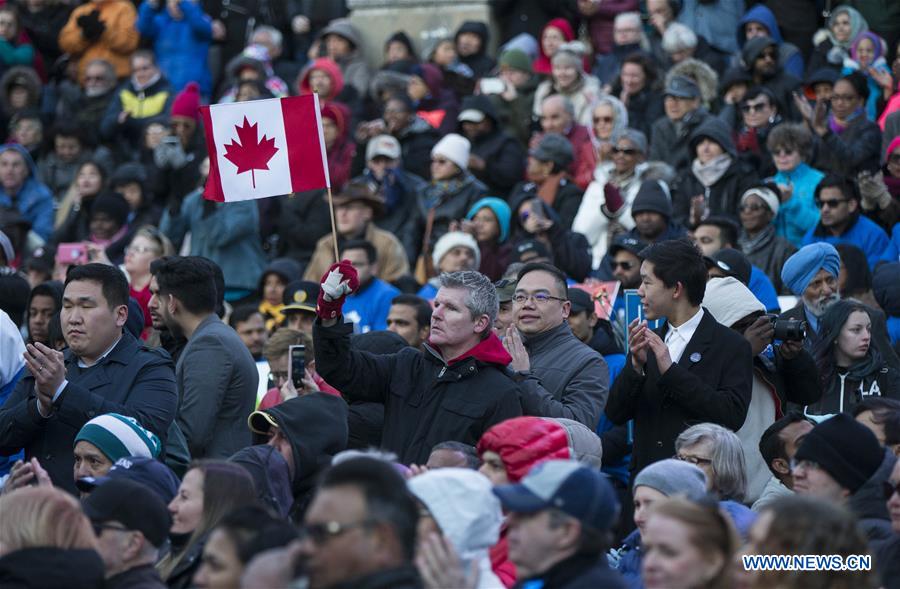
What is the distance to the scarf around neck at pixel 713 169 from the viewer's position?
12.5 meters

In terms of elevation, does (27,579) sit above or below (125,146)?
above

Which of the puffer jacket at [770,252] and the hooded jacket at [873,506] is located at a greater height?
the hooded jacket at [873,506]

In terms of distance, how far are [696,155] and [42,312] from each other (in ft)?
18.6

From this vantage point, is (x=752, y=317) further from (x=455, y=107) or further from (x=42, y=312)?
(x=455, y=107)

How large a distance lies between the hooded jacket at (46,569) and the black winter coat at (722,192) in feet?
25.4

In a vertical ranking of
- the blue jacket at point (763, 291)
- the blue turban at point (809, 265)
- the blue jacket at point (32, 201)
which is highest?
the blue turban at point (809, 265)

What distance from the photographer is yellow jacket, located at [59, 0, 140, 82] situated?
17531mm

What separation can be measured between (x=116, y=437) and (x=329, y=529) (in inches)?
103

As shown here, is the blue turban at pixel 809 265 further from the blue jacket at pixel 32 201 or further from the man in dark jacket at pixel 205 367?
the blue jacket at pixel 32 201

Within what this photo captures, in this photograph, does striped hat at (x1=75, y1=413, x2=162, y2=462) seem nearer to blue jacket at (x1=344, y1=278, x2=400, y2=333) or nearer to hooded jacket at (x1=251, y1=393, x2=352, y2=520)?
hooded jacket at (x1=251, y1=393, x2=352, y2=520)

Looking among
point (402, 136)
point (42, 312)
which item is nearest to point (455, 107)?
point (402, 136)

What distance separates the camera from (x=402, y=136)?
48.8 ft

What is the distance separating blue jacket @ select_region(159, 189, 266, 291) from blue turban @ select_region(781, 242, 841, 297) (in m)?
5.19

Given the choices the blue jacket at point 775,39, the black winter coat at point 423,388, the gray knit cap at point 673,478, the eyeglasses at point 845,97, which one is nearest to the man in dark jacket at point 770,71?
the blue jacket at point 775,39
